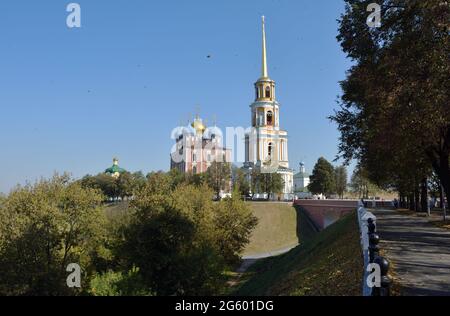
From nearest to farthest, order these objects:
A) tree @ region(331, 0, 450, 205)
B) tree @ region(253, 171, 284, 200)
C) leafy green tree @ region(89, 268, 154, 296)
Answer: tree @ region(331, 0, 450, 205) < leafy green tree @ region(89, 268, 154, 296) < tree @ region(253, 171, 284, 200)

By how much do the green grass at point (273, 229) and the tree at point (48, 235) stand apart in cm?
3090

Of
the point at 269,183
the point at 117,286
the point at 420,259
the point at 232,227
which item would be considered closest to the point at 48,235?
the point at 117,286

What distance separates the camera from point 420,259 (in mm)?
14180

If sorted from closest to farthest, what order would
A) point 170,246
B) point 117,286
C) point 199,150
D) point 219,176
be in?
point 117,286, point 170,246, point 219,176, point 199,150

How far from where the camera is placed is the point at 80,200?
28.5m

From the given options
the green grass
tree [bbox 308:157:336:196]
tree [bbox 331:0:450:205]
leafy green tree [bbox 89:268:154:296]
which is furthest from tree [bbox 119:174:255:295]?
tree [bbox 308:157:336:196]

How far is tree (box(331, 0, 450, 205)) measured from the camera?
665 inches

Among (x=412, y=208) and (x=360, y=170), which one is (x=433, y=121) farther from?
(x=412, y=208)

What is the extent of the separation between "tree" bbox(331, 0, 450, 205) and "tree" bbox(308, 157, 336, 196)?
7761cm

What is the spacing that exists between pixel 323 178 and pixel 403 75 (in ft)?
285

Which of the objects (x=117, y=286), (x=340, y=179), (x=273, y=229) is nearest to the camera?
(x=117, y=286)

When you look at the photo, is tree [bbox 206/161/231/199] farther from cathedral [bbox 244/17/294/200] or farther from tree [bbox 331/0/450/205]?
tree [bbox 331/0/450/205]

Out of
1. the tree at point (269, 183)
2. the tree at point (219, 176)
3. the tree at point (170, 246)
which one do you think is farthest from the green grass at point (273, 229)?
the tree at point (170, 246)

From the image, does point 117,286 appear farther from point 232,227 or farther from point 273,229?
point 273,229
